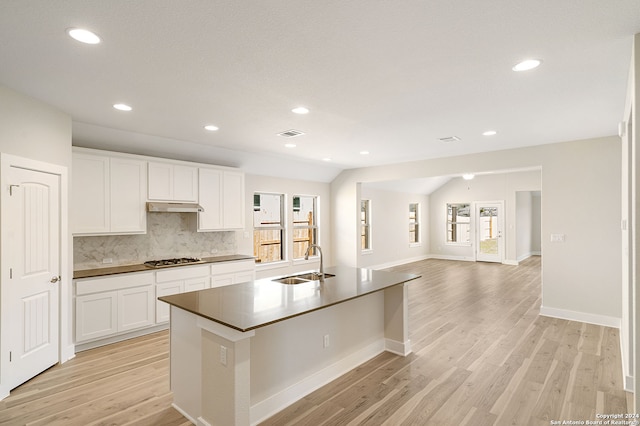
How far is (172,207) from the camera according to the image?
4.91 metres

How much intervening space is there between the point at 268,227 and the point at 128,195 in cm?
310

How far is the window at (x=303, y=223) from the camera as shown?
784cm

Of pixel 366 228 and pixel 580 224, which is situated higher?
pixel 580 224

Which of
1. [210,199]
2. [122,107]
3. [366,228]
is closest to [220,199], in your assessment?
[210,199]

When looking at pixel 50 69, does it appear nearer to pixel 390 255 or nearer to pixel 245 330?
pixel 245 330

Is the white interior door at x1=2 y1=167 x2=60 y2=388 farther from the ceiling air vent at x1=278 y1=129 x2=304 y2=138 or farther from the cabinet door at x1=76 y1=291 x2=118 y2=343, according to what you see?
the ceiling air vent at x1=278 y1=129 x2=304 y2=138

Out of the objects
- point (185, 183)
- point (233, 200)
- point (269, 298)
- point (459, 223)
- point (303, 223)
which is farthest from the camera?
point (459, 223)

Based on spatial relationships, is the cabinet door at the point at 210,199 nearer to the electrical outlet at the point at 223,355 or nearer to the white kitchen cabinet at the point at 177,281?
the white kitchen cabinet at the point at 177,281

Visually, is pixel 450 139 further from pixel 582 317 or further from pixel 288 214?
pixel 288 214

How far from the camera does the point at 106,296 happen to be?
4078 millimetres

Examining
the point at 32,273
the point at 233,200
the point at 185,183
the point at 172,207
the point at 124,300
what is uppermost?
the point at 185,183

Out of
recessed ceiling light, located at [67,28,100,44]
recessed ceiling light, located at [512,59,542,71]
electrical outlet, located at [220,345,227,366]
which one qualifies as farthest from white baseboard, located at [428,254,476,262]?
recessed ceiling light, located at [67,28,100,44]

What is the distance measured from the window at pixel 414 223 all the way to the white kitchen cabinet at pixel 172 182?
7.87 m

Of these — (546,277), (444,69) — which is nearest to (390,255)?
(546,277)
